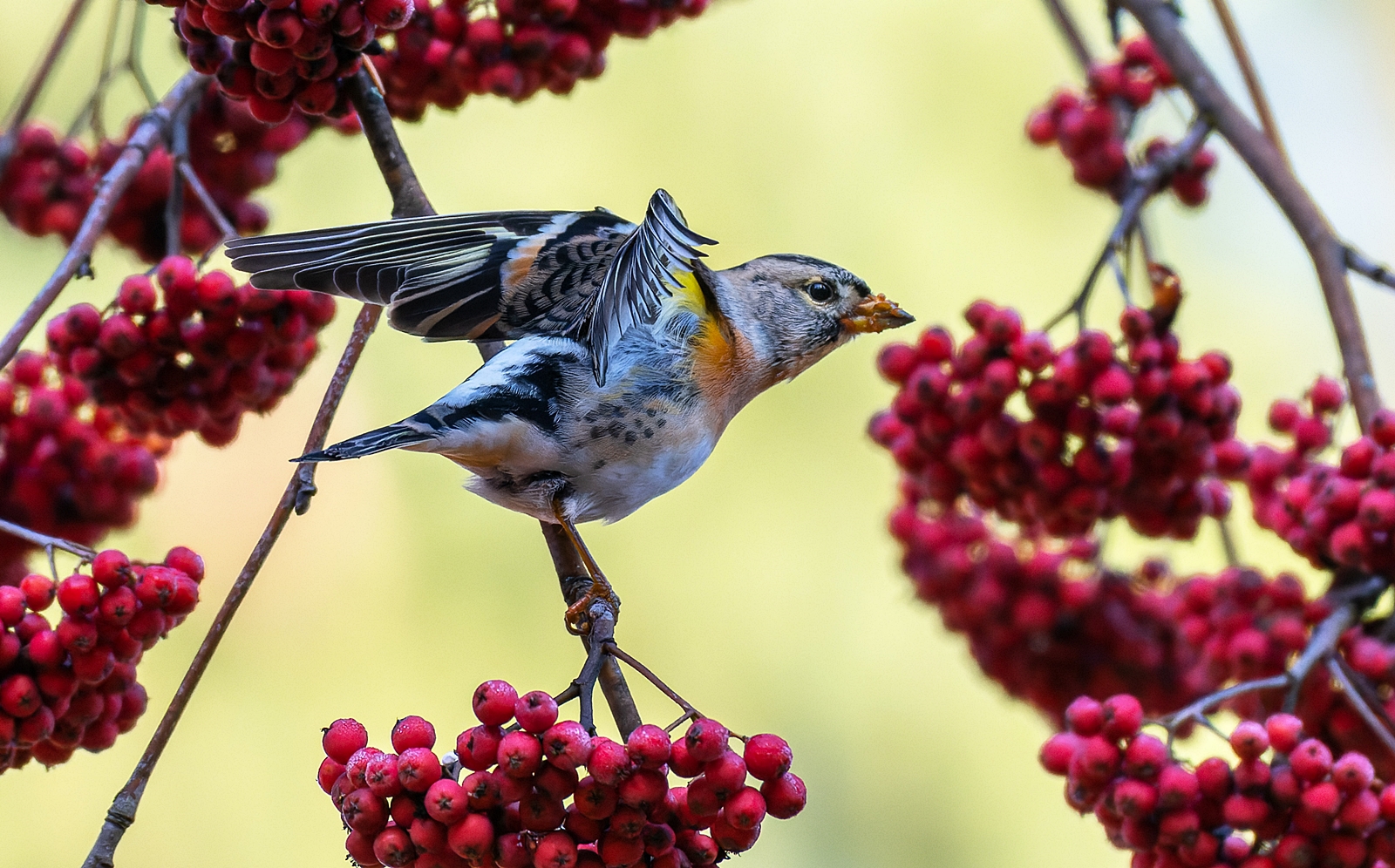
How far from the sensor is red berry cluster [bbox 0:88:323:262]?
94.7 inches

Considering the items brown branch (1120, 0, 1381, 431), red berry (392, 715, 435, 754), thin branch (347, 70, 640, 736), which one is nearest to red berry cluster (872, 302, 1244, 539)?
brown branch (1120, 0, 1381, 431)

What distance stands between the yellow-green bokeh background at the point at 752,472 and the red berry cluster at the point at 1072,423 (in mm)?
1560

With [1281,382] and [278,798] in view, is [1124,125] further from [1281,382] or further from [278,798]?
[278,798]

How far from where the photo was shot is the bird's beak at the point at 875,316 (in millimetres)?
2418

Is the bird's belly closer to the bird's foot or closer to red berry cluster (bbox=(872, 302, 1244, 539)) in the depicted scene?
the bird's foot

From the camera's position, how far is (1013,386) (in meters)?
2.34

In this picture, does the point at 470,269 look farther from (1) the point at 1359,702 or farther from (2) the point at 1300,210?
(1) the point at 1359,702

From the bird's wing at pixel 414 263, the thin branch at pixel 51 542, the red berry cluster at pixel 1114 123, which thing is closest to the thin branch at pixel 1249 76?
the red berry cluster at pixel 1114 123

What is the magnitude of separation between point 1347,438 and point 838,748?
183 centimetres

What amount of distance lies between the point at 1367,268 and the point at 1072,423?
1.69 ft

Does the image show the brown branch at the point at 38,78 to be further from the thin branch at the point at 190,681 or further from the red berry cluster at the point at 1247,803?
the red berry cluster at the point at 1247,803

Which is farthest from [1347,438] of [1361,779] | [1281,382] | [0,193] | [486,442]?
[0,193]

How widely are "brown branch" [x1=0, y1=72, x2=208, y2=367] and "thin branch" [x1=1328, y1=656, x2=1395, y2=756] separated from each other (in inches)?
72.0

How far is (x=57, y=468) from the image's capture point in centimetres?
221
